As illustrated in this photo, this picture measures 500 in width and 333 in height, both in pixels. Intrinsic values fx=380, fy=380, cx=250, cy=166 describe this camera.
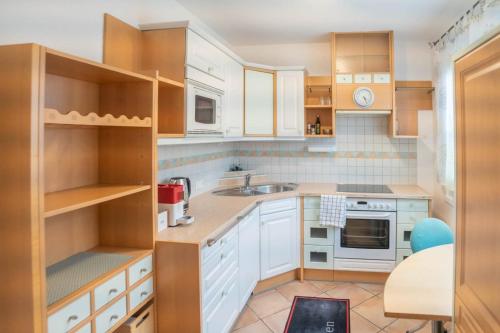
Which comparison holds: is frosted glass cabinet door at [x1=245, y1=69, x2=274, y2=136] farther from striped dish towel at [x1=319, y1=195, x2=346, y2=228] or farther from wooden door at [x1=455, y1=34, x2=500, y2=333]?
wooden door at [x1=455, y1=34, x2=500, y2=333]

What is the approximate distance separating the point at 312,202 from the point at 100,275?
2.39 meters

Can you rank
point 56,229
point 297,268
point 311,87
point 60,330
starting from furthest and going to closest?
point 311,87
point 297,268
point 56,229
point 60,330

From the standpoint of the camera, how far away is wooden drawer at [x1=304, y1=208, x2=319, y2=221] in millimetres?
3691

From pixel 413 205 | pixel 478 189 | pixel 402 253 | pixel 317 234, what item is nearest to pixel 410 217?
pixel 413 205

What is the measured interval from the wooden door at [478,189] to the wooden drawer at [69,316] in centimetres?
137

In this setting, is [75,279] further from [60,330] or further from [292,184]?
[292,184]

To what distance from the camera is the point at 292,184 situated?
4176mm

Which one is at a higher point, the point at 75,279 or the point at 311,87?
the point at 311,87

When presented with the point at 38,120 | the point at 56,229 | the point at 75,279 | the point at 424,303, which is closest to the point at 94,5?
the point at 38,120

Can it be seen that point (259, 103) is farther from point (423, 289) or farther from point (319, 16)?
point (423, 289)

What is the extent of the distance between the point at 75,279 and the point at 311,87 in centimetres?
318

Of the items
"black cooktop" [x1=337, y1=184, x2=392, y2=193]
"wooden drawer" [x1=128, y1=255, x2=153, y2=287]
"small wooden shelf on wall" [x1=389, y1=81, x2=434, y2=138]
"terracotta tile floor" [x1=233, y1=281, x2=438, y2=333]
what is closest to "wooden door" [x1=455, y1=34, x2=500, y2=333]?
"wooden drawer" [x1=128, y1=255, x2=153, y2=287]

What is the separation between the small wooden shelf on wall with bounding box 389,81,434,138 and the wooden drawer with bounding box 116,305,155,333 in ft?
9.95

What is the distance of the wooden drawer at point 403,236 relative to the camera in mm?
3559
